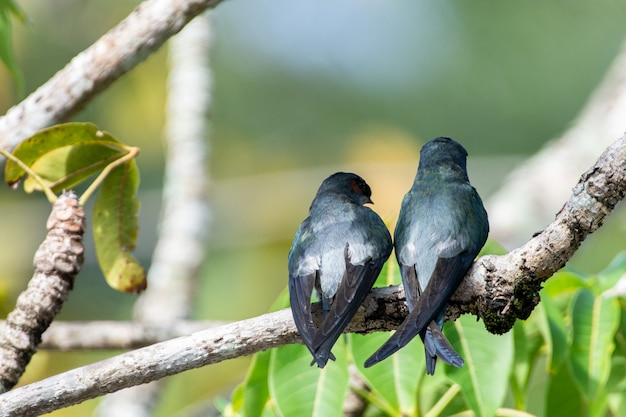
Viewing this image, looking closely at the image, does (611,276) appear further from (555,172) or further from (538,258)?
(555,172)

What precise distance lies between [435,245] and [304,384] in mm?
781

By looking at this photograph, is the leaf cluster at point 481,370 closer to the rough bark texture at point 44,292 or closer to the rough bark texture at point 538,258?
the rough bark texture at point 538,258

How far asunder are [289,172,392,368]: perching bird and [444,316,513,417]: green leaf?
50cm

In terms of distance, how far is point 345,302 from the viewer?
2.46 metres

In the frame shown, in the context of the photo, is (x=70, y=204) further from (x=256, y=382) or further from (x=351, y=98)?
(x=351, y=98)

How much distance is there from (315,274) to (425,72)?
52.8 ft

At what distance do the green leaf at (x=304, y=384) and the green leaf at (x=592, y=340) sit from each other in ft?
2.71

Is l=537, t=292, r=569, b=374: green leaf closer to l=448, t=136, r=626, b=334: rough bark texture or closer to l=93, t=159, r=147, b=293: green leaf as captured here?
l=448, t=136, r=626, b=334: rough bark texture

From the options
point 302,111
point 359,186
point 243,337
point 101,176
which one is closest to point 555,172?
point 359,186

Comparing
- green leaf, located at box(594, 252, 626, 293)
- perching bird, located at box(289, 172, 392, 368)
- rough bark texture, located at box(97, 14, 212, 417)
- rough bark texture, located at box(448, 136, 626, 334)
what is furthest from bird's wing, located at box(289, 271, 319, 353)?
rough bark texture, located at box(97, 14, 212, 417)

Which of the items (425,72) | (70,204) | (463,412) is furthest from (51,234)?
(425,72)

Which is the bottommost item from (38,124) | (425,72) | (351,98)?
(38,124)

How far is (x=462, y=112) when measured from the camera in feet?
56.3

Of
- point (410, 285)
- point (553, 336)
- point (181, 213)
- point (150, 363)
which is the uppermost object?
point (181, 213)
